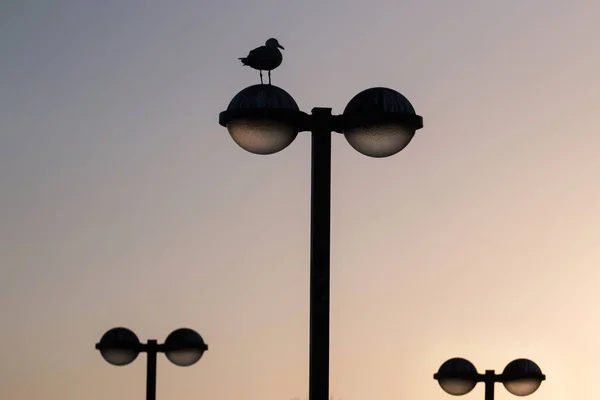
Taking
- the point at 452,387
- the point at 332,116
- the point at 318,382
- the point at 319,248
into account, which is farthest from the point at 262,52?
the point at 452,387

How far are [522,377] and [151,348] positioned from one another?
16.1 feet

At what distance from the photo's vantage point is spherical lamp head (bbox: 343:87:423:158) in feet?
29.3

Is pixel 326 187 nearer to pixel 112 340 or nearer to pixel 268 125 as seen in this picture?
pixel 268 125

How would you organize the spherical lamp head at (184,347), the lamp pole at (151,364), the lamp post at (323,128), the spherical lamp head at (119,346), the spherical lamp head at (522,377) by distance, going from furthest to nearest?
the spherical lamp head at (184,347) < the lamp pole at (151,364) < the spherical lamp head at (119,346) < the spherical lamp head at (522,377) < the lamp post at (323,128)

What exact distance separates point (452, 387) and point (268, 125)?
272 inches

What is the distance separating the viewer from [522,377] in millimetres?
15336

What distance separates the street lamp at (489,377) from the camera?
48.8 feet

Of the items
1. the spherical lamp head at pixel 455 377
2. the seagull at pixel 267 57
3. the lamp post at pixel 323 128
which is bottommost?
the spherical lamp head at pixel 455 377

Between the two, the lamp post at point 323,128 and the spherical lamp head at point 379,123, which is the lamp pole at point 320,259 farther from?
the spherical lamp head at point 379,123

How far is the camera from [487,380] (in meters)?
15.4

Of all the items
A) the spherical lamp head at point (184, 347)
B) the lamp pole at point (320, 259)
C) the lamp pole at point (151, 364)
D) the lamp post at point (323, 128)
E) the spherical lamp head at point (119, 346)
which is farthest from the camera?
the spherical lamp head at point (184, 347)

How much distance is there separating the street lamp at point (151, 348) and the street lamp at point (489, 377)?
350 cm

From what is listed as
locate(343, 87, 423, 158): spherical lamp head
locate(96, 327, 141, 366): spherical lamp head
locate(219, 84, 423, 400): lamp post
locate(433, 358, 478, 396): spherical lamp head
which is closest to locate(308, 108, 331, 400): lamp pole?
locate(219, 84, 423, 400): lamp post

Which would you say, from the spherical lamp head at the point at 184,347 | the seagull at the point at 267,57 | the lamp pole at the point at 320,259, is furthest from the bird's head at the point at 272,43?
the spherical lamp head at the point at 184,347
